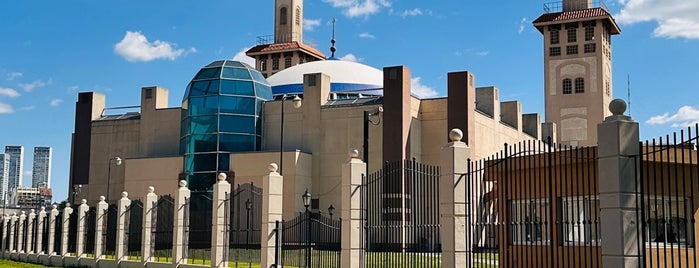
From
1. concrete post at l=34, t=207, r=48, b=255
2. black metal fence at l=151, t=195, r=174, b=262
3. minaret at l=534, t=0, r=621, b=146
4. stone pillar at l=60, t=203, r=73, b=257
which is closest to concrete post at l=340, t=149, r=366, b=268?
black metal fence at l=151, t=195, r=174, b=262

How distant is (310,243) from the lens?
1945 cm

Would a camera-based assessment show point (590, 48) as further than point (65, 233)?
Yes

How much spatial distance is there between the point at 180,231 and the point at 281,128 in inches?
806

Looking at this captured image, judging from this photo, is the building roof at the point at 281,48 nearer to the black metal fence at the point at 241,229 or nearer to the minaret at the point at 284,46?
the minaret at the point at 284,46

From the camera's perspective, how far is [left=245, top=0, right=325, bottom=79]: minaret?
289 ft

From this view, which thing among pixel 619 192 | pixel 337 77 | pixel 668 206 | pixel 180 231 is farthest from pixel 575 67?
pixel 619 192

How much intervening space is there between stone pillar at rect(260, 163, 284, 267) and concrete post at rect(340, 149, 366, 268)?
11.6ft

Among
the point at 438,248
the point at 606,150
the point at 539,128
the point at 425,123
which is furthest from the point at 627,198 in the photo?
the point at 539,128

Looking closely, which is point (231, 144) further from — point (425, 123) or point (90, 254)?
point (90, 254)

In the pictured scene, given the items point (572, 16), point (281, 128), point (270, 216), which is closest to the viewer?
point (270, 216)

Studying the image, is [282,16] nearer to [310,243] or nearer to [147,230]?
[147,230]

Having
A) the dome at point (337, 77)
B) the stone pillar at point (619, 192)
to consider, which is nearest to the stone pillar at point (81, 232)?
the stone pillar at point (619, 192)

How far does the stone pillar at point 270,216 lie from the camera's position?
20250 mm

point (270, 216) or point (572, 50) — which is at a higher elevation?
point (572, 50)
